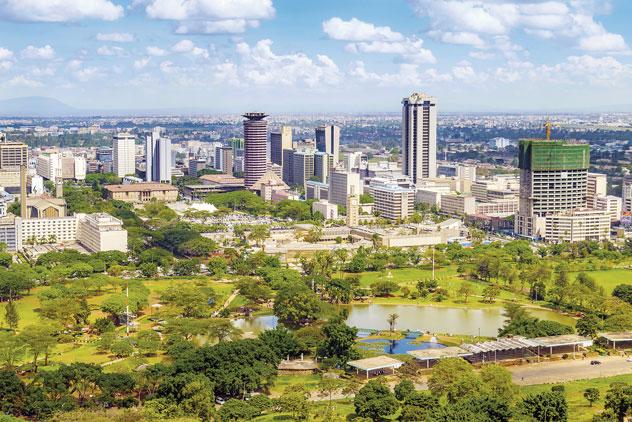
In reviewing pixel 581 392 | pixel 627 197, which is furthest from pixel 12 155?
pixel 581 392

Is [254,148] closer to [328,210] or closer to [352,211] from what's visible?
[328,210]

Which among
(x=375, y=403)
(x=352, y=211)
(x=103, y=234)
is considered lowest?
(x=375, y=403)

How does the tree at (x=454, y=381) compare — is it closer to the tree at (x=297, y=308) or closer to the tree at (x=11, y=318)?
the tree at (x=297, y=308)

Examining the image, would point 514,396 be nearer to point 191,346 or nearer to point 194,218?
point 191,346

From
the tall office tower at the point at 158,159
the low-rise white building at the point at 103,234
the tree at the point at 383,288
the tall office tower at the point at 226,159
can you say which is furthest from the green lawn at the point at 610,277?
the tall office tower at the point at 226,159

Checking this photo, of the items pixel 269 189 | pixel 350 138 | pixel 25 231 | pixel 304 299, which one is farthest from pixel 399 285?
pixel 350 138

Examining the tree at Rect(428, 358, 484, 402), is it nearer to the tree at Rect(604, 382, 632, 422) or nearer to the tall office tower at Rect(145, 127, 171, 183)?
the tree at Rect(604, 382, 632, 422)
